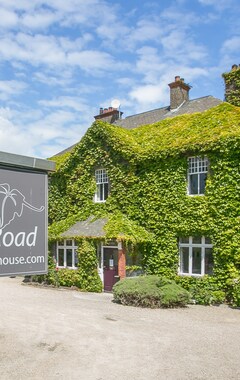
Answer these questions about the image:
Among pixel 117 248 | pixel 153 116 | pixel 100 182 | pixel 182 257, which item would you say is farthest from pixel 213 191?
pixel 153 116

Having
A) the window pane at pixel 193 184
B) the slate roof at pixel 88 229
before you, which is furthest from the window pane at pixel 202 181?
the slate roof at pixel 88 229

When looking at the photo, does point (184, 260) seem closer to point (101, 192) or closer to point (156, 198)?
point (156, 198)

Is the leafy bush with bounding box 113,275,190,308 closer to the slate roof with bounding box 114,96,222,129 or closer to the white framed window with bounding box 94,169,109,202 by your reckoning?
the white framed window with bounding box 94,169,109,202

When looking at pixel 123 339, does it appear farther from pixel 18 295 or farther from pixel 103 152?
pixel 103 152

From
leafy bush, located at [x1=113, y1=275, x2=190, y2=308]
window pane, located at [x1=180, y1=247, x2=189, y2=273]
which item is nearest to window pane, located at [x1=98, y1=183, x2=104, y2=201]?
window pane, located at [x1=180, y1=247, x2=189, y2=273]

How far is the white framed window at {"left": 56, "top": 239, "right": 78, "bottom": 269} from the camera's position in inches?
891

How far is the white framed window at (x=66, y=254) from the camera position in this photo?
2262 centimetres

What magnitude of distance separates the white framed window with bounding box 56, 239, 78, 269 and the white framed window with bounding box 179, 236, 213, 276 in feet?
20.8

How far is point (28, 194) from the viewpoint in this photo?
3.96m

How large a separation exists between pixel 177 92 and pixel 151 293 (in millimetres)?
17272

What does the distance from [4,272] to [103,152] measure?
19924 mm

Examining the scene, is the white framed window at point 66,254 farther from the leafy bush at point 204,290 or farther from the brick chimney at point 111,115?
the brick chimney at point 111,115

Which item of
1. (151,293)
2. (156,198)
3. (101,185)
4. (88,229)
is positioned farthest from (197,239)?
(101,185)

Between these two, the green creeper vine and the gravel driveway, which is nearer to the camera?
the gravel driveway
